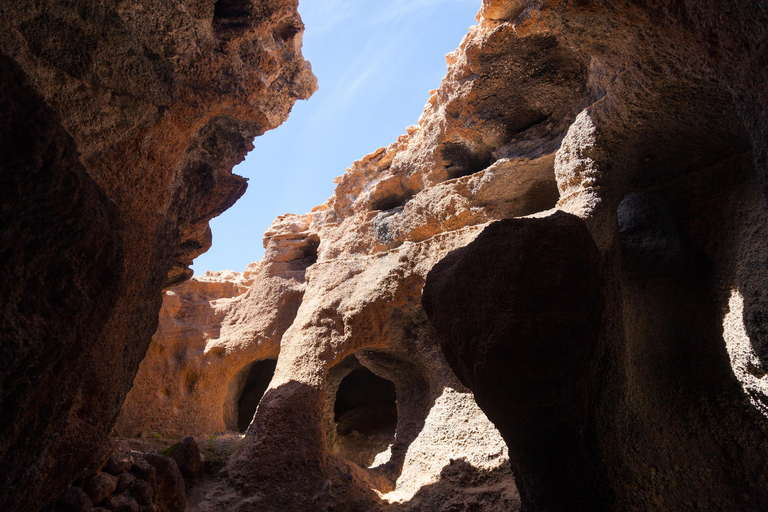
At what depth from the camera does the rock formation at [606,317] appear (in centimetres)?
280

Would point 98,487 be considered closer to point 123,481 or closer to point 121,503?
point 121,503

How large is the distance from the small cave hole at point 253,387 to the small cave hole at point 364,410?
1920mm

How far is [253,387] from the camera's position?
10.2 meters

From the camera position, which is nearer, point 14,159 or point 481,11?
point 14,159

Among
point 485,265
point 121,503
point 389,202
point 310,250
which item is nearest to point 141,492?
point 121,503

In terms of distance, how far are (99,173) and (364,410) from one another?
7570 millimetres

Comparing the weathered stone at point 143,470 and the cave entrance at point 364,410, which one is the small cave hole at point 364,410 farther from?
the weathered stone at point 143,470

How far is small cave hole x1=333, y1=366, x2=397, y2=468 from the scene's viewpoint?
9172 millimetres

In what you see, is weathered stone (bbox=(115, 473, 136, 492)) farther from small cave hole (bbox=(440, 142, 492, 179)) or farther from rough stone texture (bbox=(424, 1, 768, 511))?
small cave hole (bbox=(440, 142, 492, 179))

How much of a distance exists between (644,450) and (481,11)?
Answer: 5564 mm

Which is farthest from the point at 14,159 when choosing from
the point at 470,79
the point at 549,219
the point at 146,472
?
the point at 470,79

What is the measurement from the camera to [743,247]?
3125 millimetres

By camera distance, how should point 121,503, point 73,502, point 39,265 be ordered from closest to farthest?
point 39,265
point 73,502
point 121,503

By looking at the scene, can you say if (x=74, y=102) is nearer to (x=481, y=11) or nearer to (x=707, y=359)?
(x=707, y=359)
